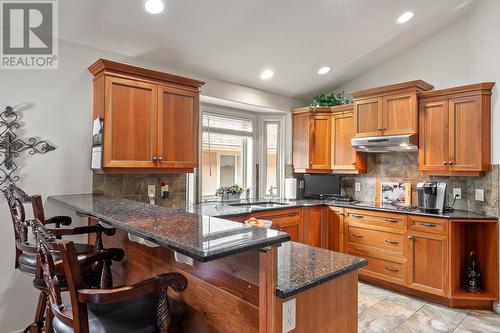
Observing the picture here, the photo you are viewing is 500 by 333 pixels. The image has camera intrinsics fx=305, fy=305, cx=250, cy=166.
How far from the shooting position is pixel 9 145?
2.48 metres

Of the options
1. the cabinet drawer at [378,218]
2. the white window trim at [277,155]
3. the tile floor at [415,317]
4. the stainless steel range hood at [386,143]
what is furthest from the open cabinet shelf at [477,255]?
the white window trim at [277,155]

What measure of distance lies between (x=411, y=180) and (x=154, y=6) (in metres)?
3.66

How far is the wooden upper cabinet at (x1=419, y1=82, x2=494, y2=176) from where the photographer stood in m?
3.27

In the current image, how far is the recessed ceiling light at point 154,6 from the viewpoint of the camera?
2541 mm

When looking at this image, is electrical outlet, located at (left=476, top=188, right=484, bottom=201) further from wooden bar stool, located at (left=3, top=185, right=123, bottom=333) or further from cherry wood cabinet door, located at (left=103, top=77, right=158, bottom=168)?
wooden bar stool, located at (left=3, top=185, right=123, bottom=333)

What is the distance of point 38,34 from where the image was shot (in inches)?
103

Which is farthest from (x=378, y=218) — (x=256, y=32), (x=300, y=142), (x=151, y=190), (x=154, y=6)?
(x=154, y=6)

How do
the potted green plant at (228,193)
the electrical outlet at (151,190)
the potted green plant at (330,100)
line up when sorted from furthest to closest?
1. the potted green plant at (330,100)
2. the potted green plant at (228,193)
3. the electrical outlet at (151,190)

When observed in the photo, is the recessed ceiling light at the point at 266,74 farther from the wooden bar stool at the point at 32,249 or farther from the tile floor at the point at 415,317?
the tile floor at the point at 415,317

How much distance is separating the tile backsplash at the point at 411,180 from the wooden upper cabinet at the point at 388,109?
1.83 feet

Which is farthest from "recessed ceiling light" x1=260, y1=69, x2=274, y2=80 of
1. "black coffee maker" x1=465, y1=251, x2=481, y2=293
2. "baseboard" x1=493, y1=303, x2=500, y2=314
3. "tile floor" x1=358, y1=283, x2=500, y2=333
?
"baseboard" x1=493, y1=303, x2=500, y2=314

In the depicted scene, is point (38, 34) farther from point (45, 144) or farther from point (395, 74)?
point (395, 74)

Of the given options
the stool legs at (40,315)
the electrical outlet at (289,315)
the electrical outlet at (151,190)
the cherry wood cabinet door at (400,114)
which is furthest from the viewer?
the cherry wood cabinet door at (400,114)

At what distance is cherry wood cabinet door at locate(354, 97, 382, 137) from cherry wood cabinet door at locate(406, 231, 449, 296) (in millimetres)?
1370
